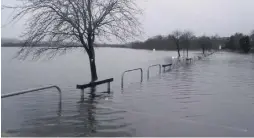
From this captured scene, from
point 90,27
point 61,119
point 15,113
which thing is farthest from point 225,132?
point 90,27

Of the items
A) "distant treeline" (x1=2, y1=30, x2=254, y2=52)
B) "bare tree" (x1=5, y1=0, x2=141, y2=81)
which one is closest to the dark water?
"bare tree" (x1=5, y1=0, x2=141, y2=81)

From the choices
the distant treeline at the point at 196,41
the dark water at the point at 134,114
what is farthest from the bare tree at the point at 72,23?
the distant treeline at the point at 196,41

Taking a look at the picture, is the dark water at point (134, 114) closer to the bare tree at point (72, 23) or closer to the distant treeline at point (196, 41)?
the bare tree at point (72, 23)

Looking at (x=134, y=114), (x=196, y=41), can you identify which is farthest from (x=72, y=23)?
(x=196, y=41)

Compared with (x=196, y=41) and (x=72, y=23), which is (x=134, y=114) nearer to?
(x=72, y=23)

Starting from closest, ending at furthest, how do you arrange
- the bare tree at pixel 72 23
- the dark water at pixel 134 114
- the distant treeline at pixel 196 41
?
1. the dark water at pixel 134 114
2. the bare tree at pixel 72 23
3. the distant treeline at pixel 196 41

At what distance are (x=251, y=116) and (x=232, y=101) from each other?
195cm

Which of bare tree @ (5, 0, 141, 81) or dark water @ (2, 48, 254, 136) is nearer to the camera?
dark water @ (2, 48, 254, 136)

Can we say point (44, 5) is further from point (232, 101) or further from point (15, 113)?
point (232, 101)

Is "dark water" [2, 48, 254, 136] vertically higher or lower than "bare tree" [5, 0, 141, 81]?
lower

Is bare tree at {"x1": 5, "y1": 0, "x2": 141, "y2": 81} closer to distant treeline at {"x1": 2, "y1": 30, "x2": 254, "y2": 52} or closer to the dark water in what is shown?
the dark water

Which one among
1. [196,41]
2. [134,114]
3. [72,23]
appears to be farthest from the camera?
[196,41]

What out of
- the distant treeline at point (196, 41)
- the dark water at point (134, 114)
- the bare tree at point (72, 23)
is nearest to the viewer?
the dark water at point (134, 114)

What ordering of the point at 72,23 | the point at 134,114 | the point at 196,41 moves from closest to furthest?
the point at 134,114
the point at 72,23
the point at 196,41
